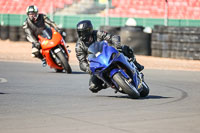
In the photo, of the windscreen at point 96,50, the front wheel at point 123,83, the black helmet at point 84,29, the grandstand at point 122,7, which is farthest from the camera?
the grandstand at point 122,7

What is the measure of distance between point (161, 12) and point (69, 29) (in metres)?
4.67

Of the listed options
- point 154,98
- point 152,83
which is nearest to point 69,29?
point 152,83

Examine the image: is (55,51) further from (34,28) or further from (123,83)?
(123,83)

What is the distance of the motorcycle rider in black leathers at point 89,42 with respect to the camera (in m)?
9.23

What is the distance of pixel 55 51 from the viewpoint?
14430mm

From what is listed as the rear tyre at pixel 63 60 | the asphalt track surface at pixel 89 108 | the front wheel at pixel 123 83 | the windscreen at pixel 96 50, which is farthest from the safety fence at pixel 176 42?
the front wheel at pixel 123 83

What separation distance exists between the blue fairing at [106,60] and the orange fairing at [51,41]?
564cm

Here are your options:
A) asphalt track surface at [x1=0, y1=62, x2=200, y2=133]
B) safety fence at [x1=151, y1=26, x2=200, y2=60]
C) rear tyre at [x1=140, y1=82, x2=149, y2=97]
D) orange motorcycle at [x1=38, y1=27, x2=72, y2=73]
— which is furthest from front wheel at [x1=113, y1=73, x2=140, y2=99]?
safety fence at [x1=151, y1=26, x2=200, y2=60]

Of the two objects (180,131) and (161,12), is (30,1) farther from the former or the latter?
(180,131)

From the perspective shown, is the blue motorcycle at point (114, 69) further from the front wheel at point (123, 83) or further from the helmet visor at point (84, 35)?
the helmet visor at point (84, 35)

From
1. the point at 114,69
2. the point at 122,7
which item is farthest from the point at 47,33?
the point at 122,7

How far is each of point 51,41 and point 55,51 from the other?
0.30 metres

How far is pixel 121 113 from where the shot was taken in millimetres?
7207

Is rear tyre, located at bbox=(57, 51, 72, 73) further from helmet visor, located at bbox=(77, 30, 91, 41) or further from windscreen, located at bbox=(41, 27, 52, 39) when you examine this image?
helmet visor, located at bbox=(77, 30, 91, 41)
